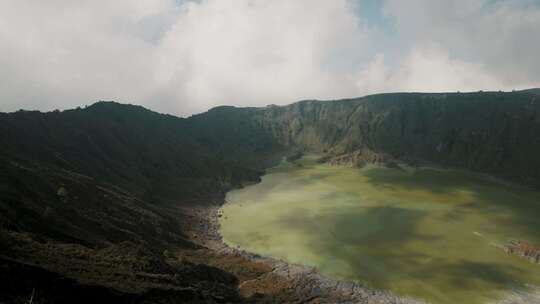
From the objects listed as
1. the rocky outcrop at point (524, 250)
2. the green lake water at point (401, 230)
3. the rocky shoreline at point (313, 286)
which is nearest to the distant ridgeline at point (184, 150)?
the rocky shoreline at point (313, 286)

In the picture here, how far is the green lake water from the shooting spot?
42.8 m

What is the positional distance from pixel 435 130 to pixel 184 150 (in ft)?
331

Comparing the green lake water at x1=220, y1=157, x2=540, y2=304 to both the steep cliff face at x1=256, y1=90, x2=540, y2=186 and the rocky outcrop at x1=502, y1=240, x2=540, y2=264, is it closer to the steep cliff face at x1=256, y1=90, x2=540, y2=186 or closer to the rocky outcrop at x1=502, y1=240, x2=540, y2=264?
the rocky outcrop at x1=502, y1=240, x2=540, y2=264

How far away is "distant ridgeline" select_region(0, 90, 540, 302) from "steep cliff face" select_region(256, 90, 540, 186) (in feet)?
1.67

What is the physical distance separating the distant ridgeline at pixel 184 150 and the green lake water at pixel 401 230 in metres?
14.1

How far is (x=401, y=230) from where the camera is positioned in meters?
60.0

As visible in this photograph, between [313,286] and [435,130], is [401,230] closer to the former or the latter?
[313,286]

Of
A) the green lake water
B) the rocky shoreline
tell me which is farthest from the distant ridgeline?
the green lake water

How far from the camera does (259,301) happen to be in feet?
113

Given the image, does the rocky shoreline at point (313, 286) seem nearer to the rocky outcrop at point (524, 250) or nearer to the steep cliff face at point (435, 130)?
the rocky outcrop at point (524, 250)

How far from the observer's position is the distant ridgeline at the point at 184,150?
1795 inches

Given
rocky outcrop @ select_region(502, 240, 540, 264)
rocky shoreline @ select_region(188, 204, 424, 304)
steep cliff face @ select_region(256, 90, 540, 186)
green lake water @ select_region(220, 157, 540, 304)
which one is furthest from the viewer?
steep cliff face @ select_region(256, 90, 540, 186)

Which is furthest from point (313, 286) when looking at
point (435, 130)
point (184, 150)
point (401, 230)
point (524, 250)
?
point (435, 130)

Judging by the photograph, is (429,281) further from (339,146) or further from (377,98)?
(377,98)
